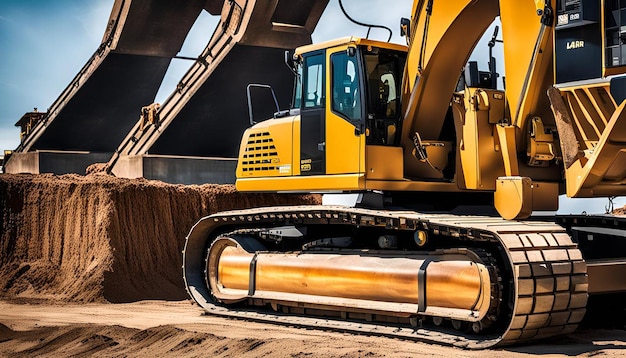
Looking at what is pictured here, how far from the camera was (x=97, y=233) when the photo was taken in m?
14.1

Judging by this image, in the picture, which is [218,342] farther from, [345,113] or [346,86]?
[346,86]

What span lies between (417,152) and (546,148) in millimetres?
Answer: 1611

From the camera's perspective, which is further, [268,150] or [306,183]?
[268,150]

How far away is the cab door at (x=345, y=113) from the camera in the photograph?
9.24m

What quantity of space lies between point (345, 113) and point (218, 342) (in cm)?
291

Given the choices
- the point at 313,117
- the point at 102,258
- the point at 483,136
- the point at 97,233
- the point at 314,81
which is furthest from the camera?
the point at 97,233

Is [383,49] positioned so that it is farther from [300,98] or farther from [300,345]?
[300,345]

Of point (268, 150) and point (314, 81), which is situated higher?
point (314, 81)

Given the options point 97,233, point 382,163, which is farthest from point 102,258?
point 382,163

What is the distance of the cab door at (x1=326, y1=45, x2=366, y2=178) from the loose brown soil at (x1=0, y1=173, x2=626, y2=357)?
1.87 metres

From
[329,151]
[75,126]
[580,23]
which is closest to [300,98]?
[329,151]

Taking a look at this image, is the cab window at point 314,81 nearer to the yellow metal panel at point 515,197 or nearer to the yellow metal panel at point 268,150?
the yellow metal panel at point 268,150

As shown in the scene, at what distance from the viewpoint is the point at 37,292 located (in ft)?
44.6

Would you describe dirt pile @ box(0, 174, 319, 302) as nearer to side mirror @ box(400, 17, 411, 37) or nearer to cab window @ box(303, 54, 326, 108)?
cab window @ box(303, 54, 326, 108)
